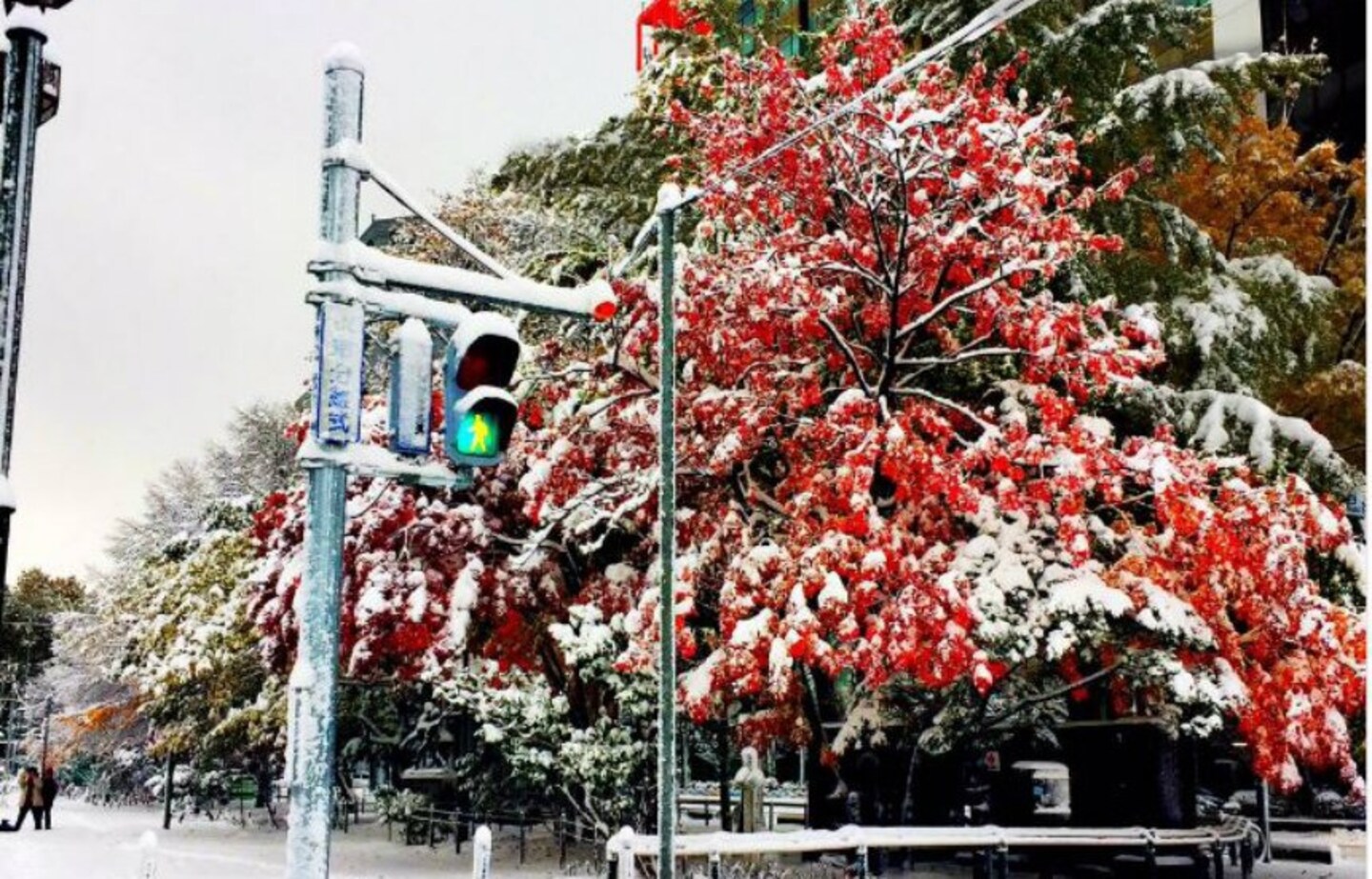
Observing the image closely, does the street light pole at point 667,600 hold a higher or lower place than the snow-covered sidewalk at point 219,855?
higher

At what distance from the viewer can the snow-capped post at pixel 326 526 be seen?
563cm

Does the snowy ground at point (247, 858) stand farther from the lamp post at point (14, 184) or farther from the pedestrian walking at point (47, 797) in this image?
the lamp post at point (14, 184)

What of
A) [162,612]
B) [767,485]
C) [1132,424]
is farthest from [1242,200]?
[162,612]

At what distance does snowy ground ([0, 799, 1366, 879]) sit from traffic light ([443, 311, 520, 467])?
1379 cm

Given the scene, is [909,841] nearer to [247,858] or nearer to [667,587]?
[667,587]

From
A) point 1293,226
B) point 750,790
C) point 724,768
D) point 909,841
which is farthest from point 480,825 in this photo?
point 1293,226

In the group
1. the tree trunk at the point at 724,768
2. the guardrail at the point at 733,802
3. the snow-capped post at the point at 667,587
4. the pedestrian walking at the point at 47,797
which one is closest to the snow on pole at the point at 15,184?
the snow-capped post at the point at 667,587

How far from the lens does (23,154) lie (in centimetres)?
562

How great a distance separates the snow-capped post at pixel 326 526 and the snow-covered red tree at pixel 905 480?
27.7ft

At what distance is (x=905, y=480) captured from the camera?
14438 millimetres

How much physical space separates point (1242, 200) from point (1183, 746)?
28.7 ft

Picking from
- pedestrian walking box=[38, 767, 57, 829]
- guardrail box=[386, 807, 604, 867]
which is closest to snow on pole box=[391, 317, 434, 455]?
guardrail box=[386, 807, 604, 867]

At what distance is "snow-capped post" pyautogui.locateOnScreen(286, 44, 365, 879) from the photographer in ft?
18.5

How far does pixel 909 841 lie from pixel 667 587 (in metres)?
6.14
